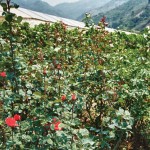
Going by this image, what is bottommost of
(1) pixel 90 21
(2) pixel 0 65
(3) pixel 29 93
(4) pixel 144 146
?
(4) pixel 144 146

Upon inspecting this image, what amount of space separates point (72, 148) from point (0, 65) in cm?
166

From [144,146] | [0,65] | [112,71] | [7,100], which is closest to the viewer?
[7,100]

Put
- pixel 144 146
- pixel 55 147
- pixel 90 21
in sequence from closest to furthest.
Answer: pixel 55 147
pixel 144 146
pixel 90 21

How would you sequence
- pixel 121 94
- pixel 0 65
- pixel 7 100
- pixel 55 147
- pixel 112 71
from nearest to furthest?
pixel 55 147 → pixel 7 100 → pixel 0 65 → pixel 121 94 → pixel 112 71

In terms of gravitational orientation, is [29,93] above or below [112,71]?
below

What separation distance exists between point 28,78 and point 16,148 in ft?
5.53

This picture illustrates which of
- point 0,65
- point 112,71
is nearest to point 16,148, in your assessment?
point 0,65

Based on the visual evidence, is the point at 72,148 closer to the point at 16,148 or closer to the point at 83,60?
the point at 16,148

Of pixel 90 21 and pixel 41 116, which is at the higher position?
pixel 90 21

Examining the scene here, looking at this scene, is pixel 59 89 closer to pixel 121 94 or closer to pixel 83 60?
pixel 121 94

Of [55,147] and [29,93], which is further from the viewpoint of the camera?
[29,93]

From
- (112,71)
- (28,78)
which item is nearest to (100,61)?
(112,71)

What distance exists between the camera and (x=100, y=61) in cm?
509

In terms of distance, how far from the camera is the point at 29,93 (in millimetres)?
4012
